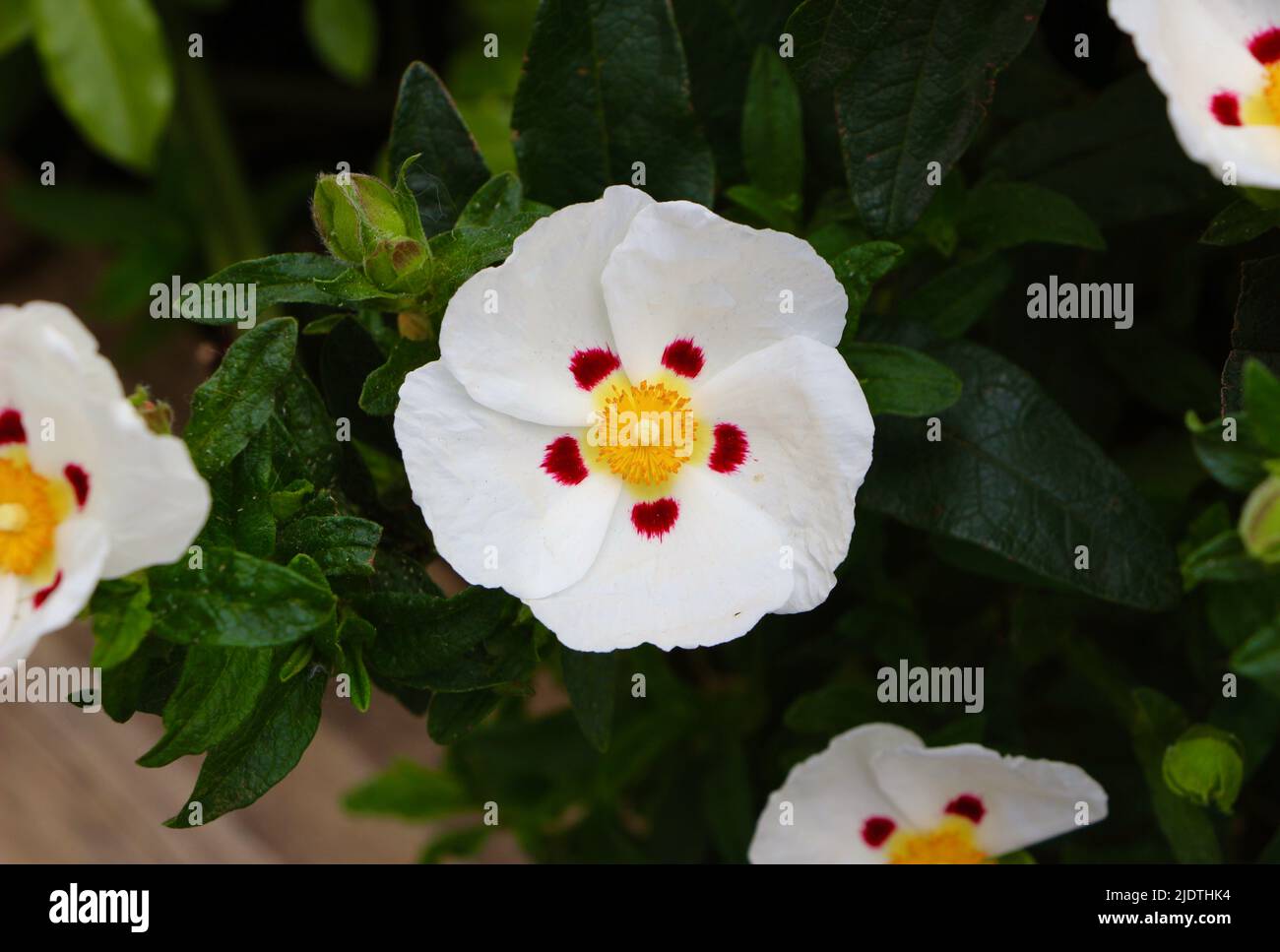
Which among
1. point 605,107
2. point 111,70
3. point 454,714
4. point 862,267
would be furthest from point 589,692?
point 111,70

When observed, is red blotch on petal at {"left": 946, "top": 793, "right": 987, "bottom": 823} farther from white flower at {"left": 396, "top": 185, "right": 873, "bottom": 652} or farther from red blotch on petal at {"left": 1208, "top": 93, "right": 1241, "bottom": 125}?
red blotch on petal at {"left": 1208, "top": 93, "right": 1241, "bottom": 125}

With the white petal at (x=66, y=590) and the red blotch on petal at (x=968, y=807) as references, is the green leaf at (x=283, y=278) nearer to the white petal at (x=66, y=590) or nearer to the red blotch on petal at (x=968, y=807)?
the white petal at (x=66, y=590)

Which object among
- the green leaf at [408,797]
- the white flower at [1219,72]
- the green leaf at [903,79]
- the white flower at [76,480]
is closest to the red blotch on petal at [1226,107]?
the white flower at [1219,72]

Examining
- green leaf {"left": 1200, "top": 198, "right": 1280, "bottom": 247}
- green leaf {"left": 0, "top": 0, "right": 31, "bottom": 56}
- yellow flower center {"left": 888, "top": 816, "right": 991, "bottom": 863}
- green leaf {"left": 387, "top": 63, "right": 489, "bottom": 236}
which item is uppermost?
green leaf {"left": 0, "top": 0, "right": 31, "bottom": 56}

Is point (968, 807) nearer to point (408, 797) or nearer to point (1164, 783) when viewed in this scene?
point (1164, 783)

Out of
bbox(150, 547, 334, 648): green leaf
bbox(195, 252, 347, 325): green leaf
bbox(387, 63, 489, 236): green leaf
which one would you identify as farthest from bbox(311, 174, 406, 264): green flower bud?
bbox(150, 547, 334, 648): green leaf
